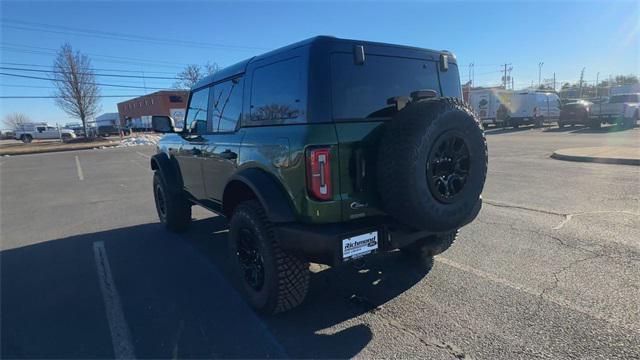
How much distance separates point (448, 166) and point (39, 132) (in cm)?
6134

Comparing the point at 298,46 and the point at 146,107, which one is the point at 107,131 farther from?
the point at 298,46

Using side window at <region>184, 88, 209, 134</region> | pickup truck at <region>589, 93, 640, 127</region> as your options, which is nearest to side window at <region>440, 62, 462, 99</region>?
side window at <region>184, 88, 209, 134</region>

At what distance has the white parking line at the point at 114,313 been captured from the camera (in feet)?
8.93

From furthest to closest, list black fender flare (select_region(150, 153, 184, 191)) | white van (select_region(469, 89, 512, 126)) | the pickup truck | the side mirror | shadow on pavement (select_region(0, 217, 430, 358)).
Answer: white van (select_region(469, 89, 512, 126))
the pickup truck
black fender flare (select_region(150, 153, 184, 191))
the side mirror
shadow on pavement (select_region(0, 217, 430, 358))

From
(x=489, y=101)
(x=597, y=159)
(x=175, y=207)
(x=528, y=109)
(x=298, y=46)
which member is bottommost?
(x=597, y=159)

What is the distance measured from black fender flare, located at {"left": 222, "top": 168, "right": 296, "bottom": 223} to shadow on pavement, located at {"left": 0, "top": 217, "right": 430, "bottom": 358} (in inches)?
35.1

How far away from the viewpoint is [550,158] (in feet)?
37.4

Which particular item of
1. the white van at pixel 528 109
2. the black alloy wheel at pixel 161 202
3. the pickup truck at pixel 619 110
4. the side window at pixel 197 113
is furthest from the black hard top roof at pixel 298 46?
the white van at pixel 528 109

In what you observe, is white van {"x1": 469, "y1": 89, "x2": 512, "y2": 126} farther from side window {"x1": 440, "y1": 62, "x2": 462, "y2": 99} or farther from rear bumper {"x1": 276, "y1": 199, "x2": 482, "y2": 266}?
rear bumper {"x1": 276, "y1": 199, "x2": 482, "y2": 266}

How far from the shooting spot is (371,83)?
116 inches

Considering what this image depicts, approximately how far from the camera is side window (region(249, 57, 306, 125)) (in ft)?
9.23

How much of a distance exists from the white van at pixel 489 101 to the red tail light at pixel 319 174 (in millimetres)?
27371

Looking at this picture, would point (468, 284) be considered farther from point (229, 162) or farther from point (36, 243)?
point (36, 243)

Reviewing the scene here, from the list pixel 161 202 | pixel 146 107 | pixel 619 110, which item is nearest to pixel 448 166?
pixel 161 202
